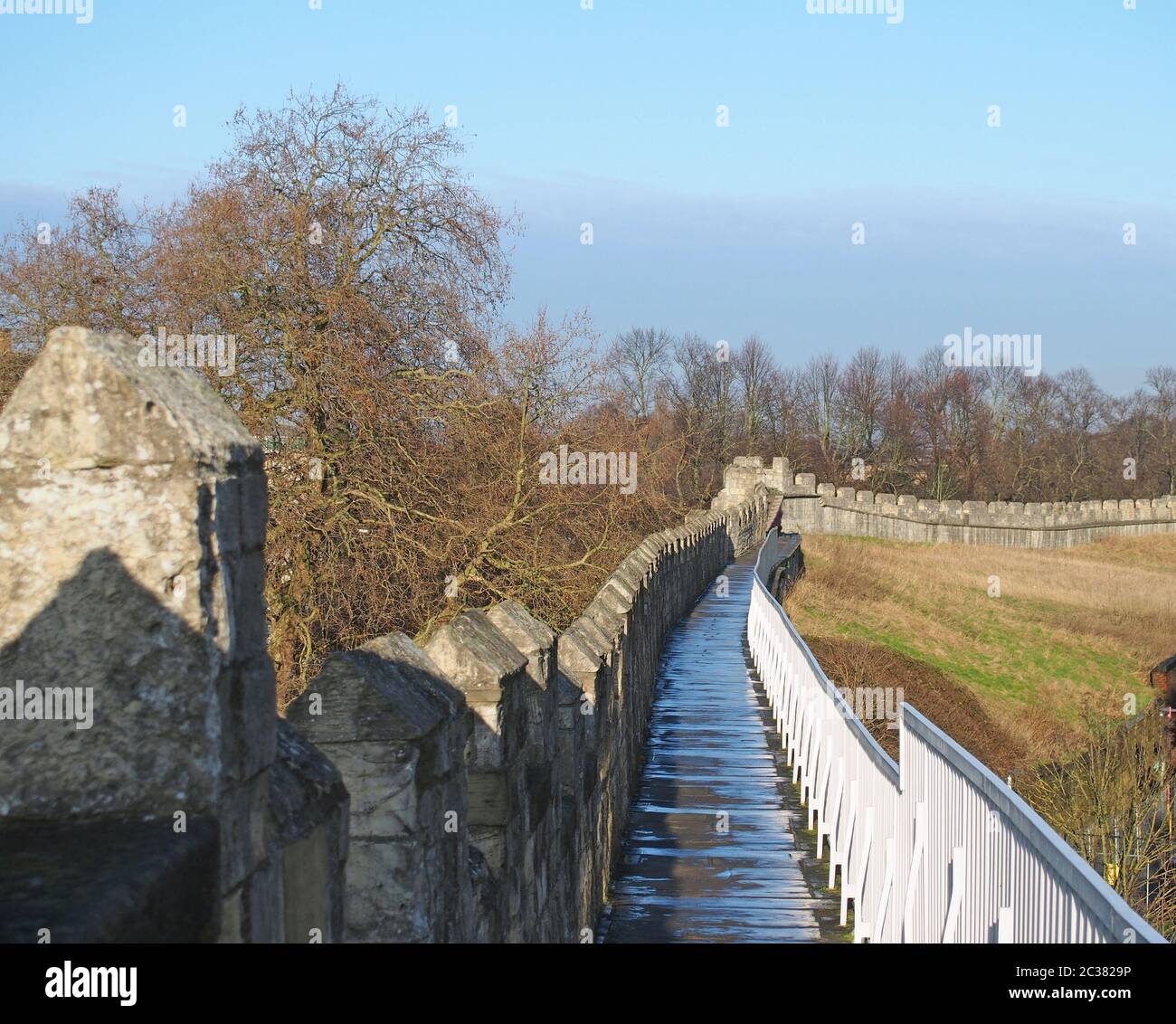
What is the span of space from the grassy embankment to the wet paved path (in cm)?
439

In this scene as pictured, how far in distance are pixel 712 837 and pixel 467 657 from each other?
596 cm

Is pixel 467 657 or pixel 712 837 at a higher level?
pixel 467 657

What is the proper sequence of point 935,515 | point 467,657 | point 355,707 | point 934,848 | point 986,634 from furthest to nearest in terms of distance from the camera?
point 935,515, point 986,634, point 934,848, point 467,657, point 355,707

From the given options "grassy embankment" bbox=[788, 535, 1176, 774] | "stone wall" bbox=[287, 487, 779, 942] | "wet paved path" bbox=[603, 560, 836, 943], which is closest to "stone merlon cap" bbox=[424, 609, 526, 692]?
"stone wall" bbox=[287, 487, 779, 942]

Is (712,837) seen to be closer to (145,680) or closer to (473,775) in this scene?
(473,775)

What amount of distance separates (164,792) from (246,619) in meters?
0.30

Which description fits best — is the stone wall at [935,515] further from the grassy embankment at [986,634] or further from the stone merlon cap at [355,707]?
the stone merlon cap at [355,707]

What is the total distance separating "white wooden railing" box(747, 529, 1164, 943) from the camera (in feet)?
11.7

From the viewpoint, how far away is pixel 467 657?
4.31 m

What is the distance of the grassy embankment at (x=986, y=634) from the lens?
82.5ft

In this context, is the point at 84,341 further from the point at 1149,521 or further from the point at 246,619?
the point at 1149,521

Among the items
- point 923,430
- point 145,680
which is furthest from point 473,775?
point 923,430

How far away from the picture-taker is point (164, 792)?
219cm

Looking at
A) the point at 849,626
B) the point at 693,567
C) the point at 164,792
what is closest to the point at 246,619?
the point at 164,792
